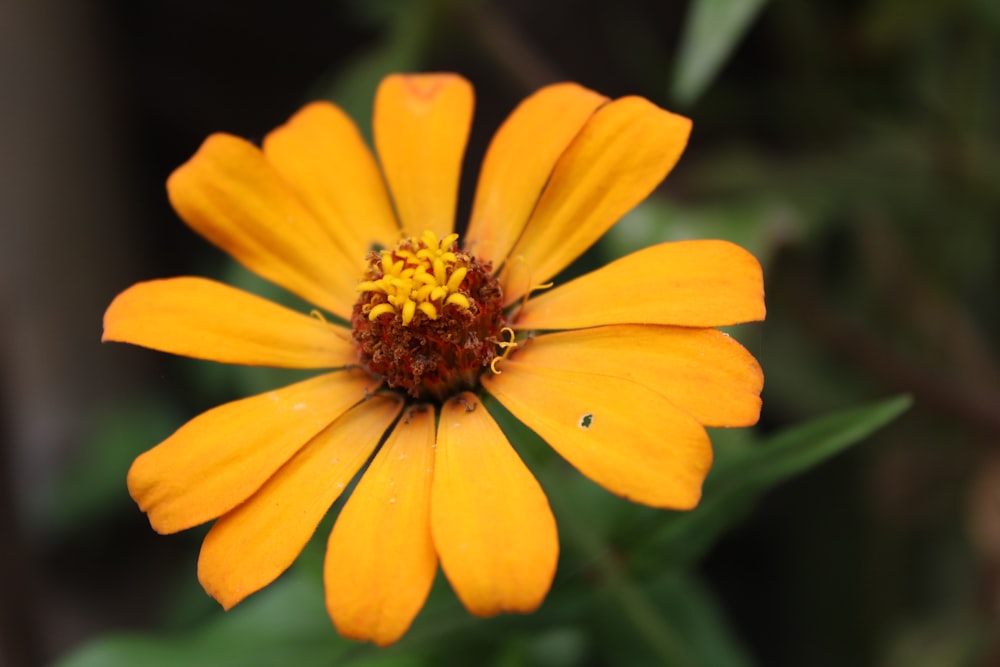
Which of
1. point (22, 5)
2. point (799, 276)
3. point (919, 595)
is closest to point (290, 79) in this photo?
point (22, 5)

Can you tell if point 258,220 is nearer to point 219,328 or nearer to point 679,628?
point 219,328

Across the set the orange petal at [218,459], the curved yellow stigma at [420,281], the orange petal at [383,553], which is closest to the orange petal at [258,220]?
the curved yellow stigma at [420,281]

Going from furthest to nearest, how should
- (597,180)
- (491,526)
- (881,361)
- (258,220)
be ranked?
(881,361) → (258,220) → (597,180) → (491,526)

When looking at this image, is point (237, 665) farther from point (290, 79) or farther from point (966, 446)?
point (290, 79)

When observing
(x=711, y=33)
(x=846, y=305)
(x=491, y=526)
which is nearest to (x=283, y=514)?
(x=491, y=526)

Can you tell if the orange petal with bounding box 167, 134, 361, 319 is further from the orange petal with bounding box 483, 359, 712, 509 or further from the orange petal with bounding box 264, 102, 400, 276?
the orange petal with bounding box 483, 359, 712, 509

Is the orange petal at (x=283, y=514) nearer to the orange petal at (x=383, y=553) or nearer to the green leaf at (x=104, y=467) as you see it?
the orange petal at (x=383, y=553)
